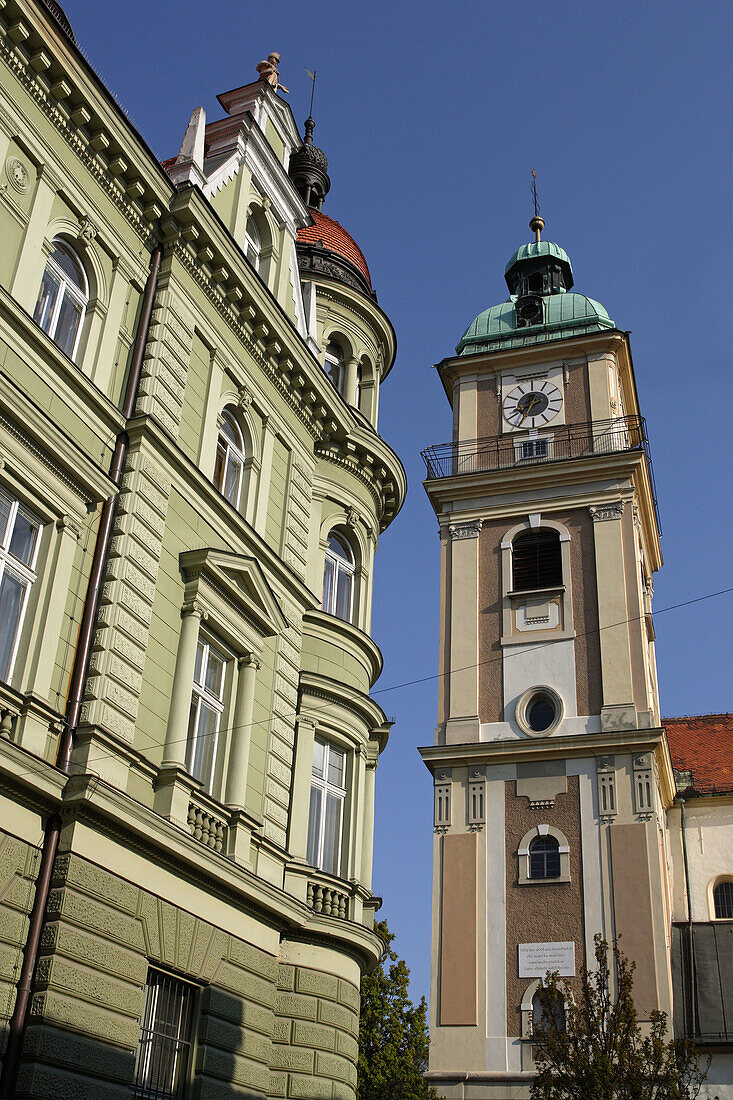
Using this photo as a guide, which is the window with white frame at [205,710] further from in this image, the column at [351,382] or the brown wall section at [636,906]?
the brown wall section at [636,906]

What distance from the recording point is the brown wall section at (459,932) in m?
28.1

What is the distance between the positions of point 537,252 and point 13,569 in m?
36.1

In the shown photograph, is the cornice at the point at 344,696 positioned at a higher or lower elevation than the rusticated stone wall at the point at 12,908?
higher

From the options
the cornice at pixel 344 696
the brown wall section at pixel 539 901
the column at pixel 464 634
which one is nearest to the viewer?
Result: the cornice at pixel 344 696

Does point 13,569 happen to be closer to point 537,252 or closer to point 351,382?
point 351,382

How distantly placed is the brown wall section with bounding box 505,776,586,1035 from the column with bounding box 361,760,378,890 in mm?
12189

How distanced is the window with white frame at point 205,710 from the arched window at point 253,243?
703 cm

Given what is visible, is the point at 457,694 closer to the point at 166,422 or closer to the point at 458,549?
the point at 458,549

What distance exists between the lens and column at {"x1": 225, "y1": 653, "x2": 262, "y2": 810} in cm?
1461

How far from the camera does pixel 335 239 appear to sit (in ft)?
77.6

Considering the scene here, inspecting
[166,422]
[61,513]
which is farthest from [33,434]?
[166,422]

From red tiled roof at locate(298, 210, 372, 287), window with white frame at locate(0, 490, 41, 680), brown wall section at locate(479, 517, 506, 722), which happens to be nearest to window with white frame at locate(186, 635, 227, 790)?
window with white frame at locate(0, 490, 41, 680)

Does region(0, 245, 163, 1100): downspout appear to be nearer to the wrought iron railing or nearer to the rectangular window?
the rectangular window

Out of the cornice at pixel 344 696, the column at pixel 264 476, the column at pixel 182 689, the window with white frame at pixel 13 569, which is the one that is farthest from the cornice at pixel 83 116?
the cornice at pixel 344 696
